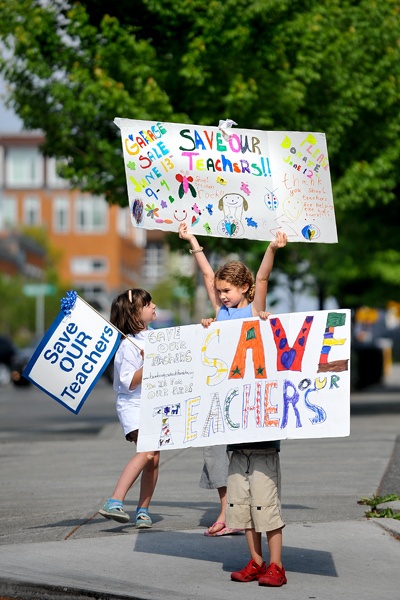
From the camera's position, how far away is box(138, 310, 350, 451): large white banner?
6.30 m

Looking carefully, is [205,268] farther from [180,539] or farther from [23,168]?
[23,168]

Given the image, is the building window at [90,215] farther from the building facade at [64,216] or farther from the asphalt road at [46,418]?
the asphalt road at [46,418]

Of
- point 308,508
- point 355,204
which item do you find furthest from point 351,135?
point 308,508

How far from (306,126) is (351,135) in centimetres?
145

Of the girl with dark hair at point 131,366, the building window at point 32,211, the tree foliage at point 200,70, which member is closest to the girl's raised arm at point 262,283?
A: the girl with dark hair at point 131,366

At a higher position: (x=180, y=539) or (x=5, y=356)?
(x=5, y=356)

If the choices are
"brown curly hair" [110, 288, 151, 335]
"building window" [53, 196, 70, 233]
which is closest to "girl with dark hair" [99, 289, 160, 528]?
"brown curly hair" [110, 288, 151, 335]

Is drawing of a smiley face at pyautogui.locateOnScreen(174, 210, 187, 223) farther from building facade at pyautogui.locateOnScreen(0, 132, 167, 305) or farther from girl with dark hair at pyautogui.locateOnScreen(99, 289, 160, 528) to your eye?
building facade at pyautogui.locateOnScreen(0, 132, 167, 305)

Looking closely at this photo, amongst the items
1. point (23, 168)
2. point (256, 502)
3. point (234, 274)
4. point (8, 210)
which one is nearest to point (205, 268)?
point (234, 274)

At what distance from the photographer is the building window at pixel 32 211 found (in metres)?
109

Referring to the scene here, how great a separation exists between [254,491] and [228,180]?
193 cm

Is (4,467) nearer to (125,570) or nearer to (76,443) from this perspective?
(76,443)

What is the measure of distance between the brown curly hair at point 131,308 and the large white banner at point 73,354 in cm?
9

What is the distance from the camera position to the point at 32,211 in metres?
110
